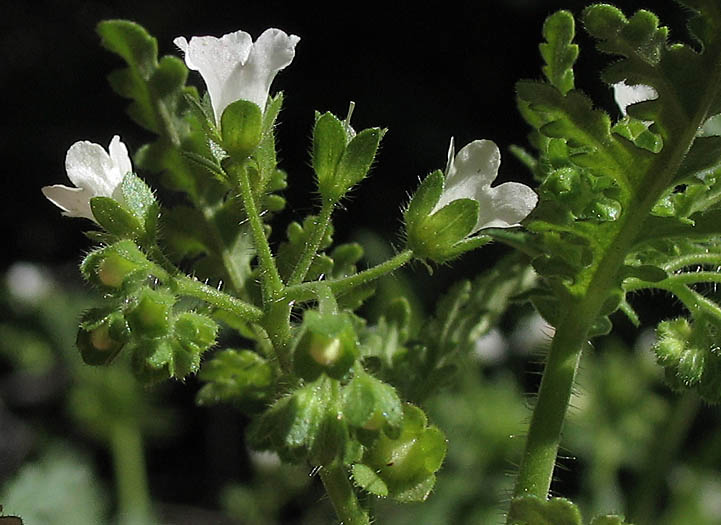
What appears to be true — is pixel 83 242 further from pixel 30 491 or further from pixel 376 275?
pixel 376 275

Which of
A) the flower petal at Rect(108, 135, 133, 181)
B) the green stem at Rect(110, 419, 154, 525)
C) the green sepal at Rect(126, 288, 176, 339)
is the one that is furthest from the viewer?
the green stem at Rect(110, 419, 154, 525)

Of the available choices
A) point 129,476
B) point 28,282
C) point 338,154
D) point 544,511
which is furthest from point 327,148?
point 28,282

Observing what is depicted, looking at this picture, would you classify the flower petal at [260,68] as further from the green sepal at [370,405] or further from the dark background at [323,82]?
the dark background at [323,82]

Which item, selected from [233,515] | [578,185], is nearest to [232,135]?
[578,185]

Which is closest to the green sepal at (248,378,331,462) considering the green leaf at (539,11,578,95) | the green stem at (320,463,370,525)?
the green stem at (320,463,370,525)

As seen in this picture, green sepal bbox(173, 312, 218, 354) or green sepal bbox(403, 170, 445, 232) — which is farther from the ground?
green sepal bbox(403, 170, 445, 232)

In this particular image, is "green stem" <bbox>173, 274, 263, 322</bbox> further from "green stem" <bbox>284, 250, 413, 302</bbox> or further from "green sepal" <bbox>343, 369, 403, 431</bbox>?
"green sepal" <bbox>343, 369, 403, 431</bbox>

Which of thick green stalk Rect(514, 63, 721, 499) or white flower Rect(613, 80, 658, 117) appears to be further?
white flower Rect(613, 80, 658, 117)

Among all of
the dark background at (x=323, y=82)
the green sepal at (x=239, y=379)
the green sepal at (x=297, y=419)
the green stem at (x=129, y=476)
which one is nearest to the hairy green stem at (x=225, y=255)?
the green sepal at (x=239, y=379)
